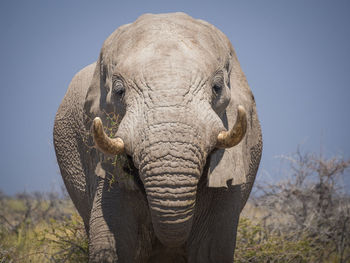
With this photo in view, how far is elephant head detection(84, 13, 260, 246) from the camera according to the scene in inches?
81.4

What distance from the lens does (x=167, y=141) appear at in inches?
81.1

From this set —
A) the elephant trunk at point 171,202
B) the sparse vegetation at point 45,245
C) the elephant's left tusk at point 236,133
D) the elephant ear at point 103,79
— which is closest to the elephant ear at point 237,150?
the elephant's left tusk at point 236,133

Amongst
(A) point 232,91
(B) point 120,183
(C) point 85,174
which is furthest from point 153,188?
(C) point 85,174

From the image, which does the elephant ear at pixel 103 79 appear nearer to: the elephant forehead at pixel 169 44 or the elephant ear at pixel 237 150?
the elephant forehead at pixel 169 44

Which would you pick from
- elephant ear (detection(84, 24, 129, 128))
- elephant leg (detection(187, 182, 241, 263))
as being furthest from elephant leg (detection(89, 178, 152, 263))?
elephant ear (detection(84, 24, 129, 128))

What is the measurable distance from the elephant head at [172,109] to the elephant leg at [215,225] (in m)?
0.26

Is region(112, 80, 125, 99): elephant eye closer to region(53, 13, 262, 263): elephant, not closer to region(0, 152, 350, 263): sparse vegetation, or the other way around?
region(53, 13, 262, 263): elephant

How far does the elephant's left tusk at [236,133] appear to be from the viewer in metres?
2.11

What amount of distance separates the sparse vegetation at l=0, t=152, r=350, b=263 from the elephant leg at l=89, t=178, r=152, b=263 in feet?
3.88

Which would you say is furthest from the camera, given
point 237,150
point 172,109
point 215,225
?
point 215,225

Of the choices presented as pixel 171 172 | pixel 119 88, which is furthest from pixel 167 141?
pixel 119 88

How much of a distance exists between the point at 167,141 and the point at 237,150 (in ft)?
2.46

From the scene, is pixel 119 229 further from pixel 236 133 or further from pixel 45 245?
pixel 45 245

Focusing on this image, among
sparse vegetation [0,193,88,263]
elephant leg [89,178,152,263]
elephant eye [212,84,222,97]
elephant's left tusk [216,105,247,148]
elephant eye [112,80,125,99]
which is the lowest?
sparse vegetation [0,193,88,263]
